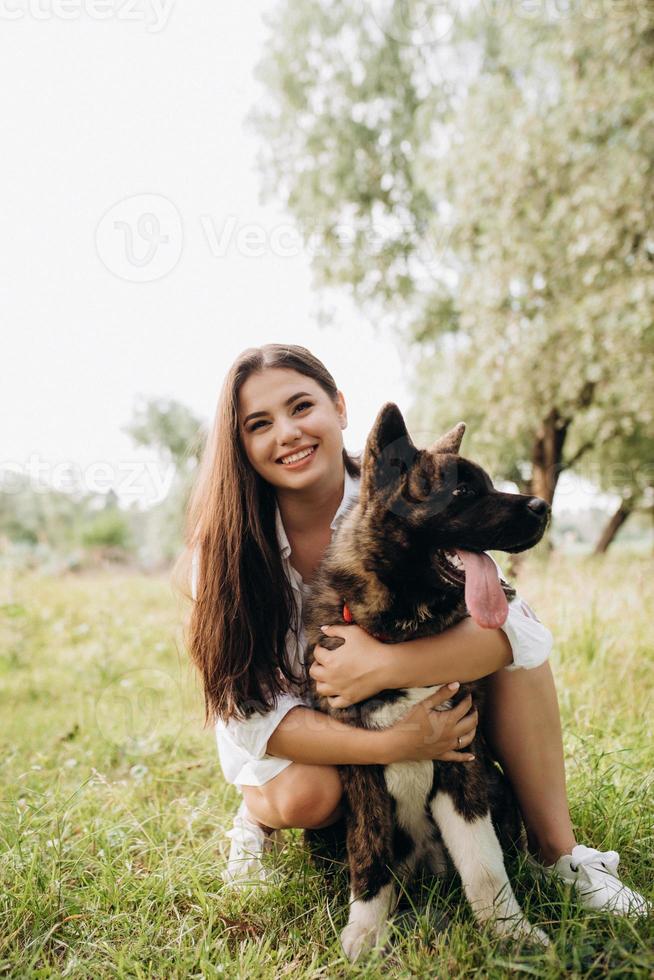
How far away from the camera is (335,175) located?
11.2 m

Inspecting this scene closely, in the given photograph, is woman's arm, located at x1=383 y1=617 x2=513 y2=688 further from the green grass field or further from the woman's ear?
the woman's ear

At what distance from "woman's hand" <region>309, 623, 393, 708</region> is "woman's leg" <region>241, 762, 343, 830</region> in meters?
0.25

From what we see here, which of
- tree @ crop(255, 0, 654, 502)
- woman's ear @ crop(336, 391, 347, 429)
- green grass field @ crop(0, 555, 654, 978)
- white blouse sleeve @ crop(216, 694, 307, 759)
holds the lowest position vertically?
green grass field @ crop(0, 555, 654, 978)

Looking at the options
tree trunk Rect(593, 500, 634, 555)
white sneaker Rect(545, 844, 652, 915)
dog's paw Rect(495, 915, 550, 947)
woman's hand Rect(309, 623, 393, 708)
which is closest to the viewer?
dog's paw Rect(495, 915, 550, 947)

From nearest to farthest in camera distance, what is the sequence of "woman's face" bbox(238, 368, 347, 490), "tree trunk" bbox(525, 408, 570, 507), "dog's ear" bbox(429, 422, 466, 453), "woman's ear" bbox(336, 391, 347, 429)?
"dog's ear" bbox(429, 422, 466, 453), "woman's face" bbox(238, 368, 347, 490), "woman's ear" bbox(336, 391, 347, 429), "tree trunk" bbox(525, 408, 570, 507)

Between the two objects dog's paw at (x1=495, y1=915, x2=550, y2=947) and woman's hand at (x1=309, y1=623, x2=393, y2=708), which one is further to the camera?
woman's hand at (x1=309, y1=623, x2=393, y2=708)

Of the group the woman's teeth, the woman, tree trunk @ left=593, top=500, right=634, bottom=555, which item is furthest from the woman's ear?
tree trunk @ left=593, top=500, right=634, bottom=555

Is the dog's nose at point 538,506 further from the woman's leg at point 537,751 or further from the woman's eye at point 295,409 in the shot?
the woman's eye at point 295,409

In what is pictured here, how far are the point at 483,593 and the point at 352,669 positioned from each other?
0.47 metres

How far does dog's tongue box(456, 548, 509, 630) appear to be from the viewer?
1.84 m

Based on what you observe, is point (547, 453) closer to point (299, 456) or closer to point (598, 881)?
point (299, 456)

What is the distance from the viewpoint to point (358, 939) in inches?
73.5

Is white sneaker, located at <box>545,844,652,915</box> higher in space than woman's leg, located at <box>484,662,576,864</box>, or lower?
lower

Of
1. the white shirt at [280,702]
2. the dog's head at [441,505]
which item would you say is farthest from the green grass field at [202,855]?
the dog's head at [441,505]
